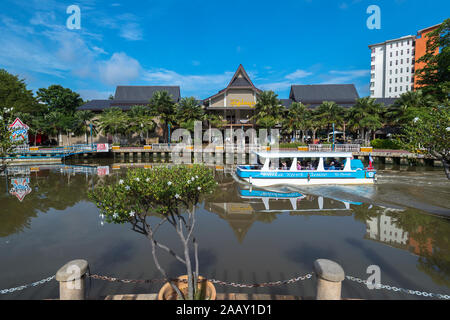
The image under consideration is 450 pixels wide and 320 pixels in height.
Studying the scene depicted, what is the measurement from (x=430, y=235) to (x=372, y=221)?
2.39 meters

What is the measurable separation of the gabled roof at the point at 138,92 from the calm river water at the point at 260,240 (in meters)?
40.6

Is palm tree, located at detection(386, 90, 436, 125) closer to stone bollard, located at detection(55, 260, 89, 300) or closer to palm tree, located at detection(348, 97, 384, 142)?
palm tree, located at detection(348, 97, 384, 142)

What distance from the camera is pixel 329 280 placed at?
4496 millimetres

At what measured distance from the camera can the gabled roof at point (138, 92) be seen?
5544cm

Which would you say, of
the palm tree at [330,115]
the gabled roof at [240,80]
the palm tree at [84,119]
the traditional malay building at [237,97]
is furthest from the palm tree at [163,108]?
the palm tree at [330,115]

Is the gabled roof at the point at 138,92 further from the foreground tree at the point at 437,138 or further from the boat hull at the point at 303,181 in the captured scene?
the foreground tree at the point at 437,138

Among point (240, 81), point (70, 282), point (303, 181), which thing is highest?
point (240, 81)

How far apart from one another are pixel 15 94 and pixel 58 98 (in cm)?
1394

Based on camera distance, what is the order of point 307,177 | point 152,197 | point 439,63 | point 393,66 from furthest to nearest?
point 393,66 → point 439,63 → point 307,177 → point 152,197

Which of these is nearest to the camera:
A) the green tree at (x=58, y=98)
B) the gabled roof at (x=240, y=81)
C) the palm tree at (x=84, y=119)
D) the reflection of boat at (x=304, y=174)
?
the reflection of boat at (x=304, y=174)

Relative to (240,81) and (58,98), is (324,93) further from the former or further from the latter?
(58,98)

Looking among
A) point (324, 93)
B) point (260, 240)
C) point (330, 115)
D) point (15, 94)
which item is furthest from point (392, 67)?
point (15, 94)

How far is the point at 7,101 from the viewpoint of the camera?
161 feet
